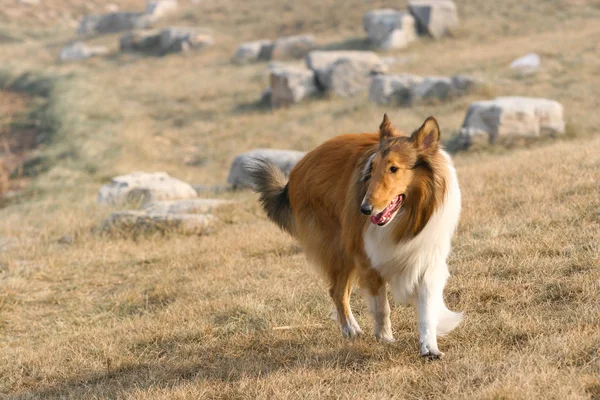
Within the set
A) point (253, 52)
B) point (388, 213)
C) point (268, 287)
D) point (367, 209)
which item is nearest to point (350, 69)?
point (253, 52)

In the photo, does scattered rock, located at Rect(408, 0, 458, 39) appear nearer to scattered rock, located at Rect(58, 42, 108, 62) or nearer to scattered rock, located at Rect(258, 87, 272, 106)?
scattered rock, located at Rect(258, 87, 272, 106)

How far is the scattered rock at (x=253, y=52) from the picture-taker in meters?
28.0

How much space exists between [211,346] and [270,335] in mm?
483

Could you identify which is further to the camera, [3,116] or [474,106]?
[3,116]

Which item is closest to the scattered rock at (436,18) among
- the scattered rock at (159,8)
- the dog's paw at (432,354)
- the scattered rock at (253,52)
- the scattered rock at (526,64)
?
the scattered rock at (253,52)

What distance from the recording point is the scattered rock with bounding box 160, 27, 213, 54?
104ft

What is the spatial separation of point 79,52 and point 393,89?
19578 millimetres

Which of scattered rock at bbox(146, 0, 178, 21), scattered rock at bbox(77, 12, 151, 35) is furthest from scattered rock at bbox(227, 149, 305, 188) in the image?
scattered rock at bbox(146, 0, 178, 21)

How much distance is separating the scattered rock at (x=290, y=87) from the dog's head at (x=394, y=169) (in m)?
16.2

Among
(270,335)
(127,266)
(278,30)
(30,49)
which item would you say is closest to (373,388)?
(270,335)

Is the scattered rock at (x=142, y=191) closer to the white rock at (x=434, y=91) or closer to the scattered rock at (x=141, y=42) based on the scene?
the white rock at (x=434, y=91)

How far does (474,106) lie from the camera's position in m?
14.8

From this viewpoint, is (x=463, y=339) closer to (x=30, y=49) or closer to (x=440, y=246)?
(x=440, y=246)

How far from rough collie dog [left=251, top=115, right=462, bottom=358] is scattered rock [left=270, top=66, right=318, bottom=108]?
15.2 metres
